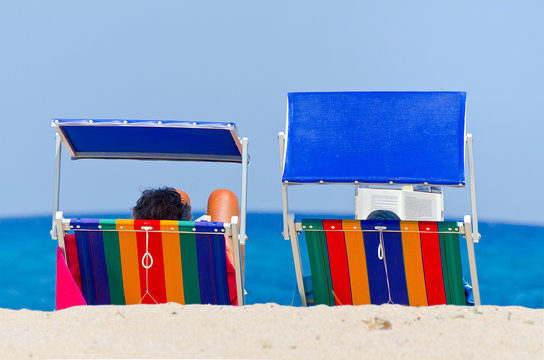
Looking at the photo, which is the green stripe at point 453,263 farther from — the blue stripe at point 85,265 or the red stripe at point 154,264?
the blue stripe at point 85,265

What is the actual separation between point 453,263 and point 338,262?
489 mm

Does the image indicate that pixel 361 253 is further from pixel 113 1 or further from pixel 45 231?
pixel 113 1

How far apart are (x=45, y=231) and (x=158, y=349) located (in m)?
7.06

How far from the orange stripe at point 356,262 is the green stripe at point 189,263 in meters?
0.65

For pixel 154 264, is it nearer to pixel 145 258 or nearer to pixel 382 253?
pixel 145 258

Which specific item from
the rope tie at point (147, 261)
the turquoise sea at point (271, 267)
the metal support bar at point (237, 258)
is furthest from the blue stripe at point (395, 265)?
the rope tie at point (147, 261)

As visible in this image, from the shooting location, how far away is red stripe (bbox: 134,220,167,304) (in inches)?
113

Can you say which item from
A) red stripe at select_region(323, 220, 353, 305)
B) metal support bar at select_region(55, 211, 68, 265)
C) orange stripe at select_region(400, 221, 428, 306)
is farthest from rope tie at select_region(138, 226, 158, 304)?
orange stripe at select_region(400, 221, 428, 306)

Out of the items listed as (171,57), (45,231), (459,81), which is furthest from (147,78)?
(459,81)

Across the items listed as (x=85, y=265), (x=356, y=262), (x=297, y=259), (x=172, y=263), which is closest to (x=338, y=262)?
(x=356, y=262)

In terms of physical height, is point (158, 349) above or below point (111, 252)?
below

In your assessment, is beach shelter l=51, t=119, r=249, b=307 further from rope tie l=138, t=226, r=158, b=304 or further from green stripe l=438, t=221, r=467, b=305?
green stripe l=438, t=221, r=467, b=305

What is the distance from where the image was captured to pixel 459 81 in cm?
1204

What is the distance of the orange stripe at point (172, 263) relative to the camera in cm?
286
